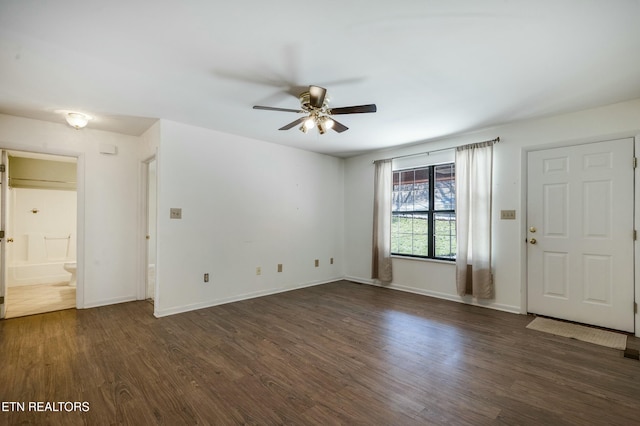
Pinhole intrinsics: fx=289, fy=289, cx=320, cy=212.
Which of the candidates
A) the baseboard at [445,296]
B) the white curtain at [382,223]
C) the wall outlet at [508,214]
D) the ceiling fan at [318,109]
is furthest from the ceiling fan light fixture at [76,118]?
the wall outlet at [508,214]

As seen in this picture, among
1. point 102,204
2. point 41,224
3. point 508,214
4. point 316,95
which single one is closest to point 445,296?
point 508,214

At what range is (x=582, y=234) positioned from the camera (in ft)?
10.9

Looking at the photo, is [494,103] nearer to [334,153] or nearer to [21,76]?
[334,153]

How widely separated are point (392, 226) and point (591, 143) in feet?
9.16

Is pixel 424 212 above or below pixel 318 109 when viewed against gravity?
below

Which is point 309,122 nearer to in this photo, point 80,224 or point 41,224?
point 80,224

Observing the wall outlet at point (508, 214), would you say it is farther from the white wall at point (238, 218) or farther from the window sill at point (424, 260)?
the white wall at point (238, 218)

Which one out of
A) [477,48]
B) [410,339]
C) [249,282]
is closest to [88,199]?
[249,282]

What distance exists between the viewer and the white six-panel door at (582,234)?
310 centimetres

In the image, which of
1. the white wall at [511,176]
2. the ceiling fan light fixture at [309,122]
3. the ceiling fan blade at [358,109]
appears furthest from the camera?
the white wall at [511,176]

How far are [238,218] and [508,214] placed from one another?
12.3 ft

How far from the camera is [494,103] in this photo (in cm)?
308

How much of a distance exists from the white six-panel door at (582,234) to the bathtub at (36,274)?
7.79 m

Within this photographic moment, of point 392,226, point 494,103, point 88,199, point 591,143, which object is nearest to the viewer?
point 494,103
